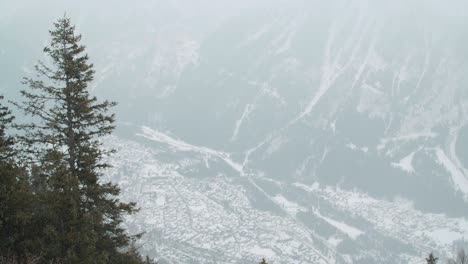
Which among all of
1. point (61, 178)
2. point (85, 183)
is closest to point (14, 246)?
point (61, 178)

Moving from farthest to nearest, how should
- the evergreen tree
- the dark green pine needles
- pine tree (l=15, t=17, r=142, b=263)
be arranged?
pine tree (l=15, t=17, r=142, b=263) < the dark green pine needles < the evergreen tree

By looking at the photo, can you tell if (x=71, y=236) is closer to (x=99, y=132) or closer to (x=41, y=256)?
(x=41, y=256)

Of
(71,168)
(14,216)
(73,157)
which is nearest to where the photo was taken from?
(14,216)

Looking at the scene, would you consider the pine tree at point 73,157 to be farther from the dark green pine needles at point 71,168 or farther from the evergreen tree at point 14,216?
the evergreen tree at point 14,216

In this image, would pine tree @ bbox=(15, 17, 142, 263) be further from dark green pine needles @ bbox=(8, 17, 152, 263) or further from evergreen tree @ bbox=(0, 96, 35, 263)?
evergreen tree @ bbox=(0, 96, 35, 263)

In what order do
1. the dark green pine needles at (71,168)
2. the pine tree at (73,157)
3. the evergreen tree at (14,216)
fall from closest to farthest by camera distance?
the evergreen tree at (14,216) → the dark green pine needles at (71,168) → the pine tree at (73,157)

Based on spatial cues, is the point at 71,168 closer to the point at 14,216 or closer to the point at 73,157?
the point at 73,157

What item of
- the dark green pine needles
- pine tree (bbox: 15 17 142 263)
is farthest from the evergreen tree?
pine tree (bbox: 15 17 142 263)

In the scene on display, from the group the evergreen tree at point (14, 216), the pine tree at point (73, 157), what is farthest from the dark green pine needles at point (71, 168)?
the evergreen tree at point (14, 216)

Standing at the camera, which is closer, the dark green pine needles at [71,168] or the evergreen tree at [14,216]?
the evergreen tree at [14,216]

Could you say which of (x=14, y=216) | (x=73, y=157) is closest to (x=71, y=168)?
(x=73, y=157)

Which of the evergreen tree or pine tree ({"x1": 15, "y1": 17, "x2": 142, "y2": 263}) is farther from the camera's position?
pine tree ({"x1": 15, "y1": 17, "x2": 142, "y2": 263})

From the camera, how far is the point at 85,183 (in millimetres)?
34594

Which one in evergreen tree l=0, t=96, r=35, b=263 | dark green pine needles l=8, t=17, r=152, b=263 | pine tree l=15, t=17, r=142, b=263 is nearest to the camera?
evergreen tree l=0, t=96, r=35, b=263
